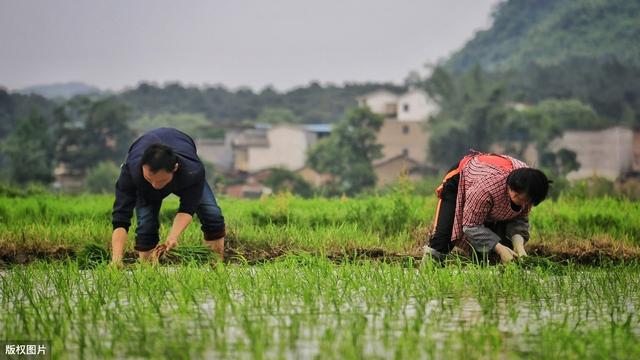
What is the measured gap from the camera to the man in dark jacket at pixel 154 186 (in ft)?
21.0

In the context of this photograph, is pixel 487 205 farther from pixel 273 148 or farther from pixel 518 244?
pixel 273 148

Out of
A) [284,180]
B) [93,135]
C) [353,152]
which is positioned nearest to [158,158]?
[284,180]

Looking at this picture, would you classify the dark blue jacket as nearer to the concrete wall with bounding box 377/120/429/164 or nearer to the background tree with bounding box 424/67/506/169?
the background tree with bounding box 424/67/506/169

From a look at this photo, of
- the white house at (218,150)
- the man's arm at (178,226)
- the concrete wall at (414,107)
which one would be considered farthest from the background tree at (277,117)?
the man's arm at (178,226)

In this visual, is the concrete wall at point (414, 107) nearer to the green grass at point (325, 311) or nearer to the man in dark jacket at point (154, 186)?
the man in dark jacket at point (154, 186)

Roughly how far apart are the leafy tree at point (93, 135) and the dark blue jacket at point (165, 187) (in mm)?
44157

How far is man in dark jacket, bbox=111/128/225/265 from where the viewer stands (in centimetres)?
640

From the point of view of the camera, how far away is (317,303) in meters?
5.47

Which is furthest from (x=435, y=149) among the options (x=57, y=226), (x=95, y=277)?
(x=95, y=277)

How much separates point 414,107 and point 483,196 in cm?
5854

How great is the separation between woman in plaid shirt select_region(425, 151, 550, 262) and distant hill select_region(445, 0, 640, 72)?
6391 cm

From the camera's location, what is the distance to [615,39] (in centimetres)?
7369

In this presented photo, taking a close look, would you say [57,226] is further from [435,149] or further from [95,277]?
[435,149]

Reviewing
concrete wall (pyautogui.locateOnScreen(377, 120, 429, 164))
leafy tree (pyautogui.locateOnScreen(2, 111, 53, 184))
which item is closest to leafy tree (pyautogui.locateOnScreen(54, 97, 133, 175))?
leafy tree (pyautogui.locateOnScreen(2, 111, 53, 184))
